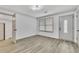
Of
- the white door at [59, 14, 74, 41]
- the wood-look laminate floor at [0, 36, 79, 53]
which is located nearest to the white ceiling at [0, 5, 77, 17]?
the white door at [59, 14, 74, 41]

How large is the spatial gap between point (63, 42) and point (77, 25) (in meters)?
0.75

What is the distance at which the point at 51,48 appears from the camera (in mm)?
2176

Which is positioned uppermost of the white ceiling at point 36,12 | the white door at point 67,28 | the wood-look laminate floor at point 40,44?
the white ceiling at point 36,12

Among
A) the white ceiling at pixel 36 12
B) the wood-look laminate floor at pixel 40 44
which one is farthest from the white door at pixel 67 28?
A: the white ceiling at pixel 36 12

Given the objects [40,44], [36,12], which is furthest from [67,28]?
[36,12]

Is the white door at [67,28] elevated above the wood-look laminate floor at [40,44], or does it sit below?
above

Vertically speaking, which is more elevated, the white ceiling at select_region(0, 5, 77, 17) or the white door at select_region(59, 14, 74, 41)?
the white ceiling at select_region(0, 5, 77, 17)

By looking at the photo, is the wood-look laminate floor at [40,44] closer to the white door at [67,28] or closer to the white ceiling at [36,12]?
the white door at [67,28]

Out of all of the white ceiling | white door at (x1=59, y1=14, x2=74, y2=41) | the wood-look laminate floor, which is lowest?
the wood-look laminate floor

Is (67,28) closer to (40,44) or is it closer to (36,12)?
(40,44)

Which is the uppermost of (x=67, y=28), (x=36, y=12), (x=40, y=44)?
(x=36, y=12)

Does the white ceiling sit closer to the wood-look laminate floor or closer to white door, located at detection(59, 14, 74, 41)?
white door, located at detection(59, 14, 74, 41)
